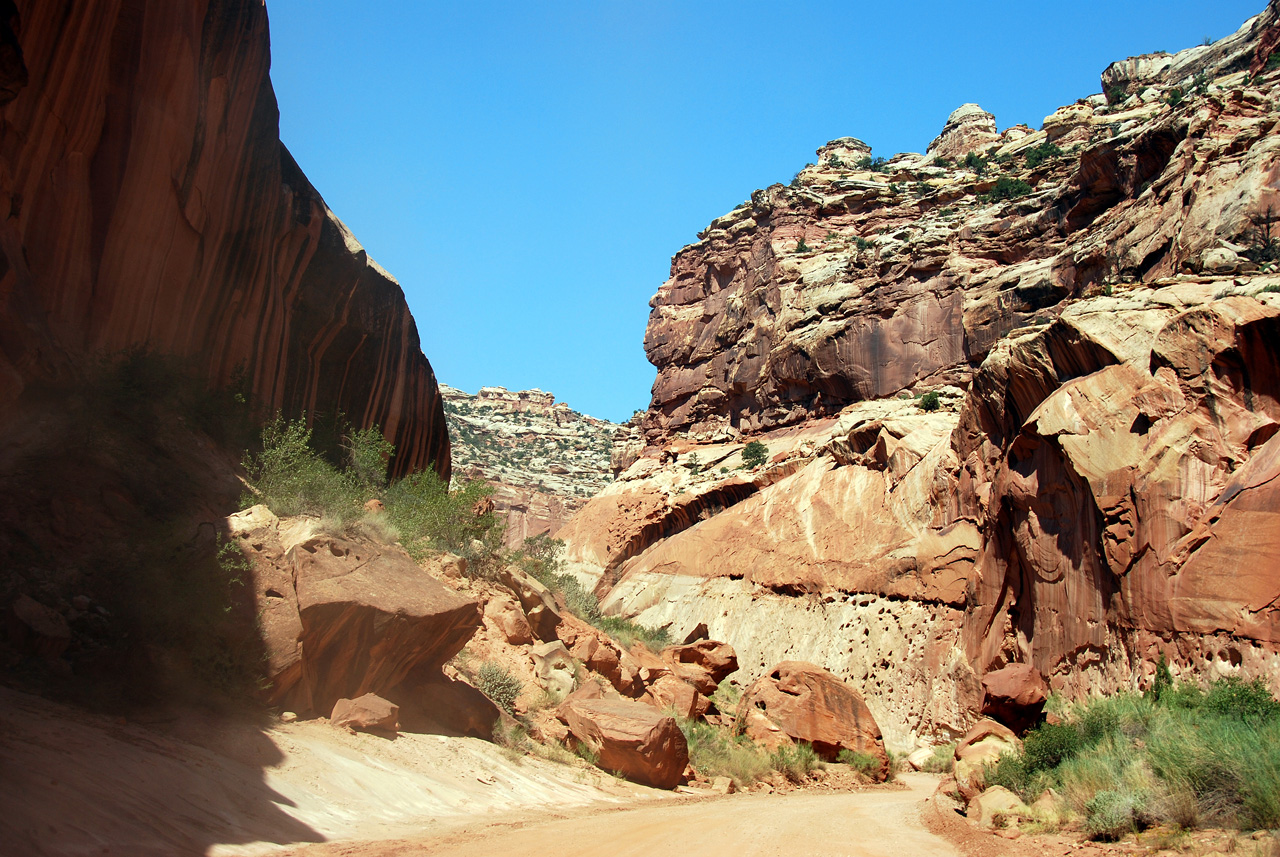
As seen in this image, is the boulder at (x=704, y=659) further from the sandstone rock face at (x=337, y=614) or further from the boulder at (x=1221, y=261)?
the boulder at (x=1221, y=261)

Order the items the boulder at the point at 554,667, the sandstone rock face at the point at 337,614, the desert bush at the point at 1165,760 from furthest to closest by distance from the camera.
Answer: the boulder at the point at 554,667 < the sandstone rock face at the point at 337,614 < the desert bush at the point at 1165,760

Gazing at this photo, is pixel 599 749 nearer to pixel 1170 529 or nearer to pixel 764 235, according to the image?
pixel 1170 529

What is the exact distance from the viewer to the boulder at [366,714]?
980cm

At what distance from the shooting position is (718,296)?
62594 millimetres

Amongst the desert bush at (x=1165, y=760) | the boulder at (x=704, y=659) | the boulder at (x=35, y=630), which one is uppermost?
the boulder at (x=35, y=630)

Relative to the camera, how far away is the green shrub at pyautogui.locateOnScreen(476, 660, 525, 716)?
1349cm

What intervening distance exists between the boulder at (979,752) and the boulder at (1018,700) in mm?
1405

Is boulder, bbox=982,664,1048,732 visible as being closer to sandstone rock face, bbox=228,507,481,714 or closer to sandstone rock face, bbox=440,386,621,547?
sandstone rock face, bbox=228,507,481,714

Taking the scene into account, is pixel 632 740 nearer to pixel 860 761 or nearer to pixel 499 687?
pixel 499 687

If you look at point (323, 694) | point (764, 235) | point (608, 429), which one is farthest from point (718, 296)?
point (608, 429)

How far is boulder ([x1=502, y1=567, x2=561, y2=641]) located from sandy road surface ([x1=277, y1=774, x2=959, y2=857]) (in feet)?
19.7

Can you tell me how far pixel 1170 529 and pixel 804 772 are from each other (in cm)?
850

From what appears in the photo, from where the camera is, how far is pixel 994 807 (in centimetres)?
1062

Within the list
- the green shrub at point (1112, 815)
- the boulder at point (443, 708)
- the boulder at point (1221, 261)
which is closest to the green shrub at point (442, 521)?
the boulder at point (443, 708)
